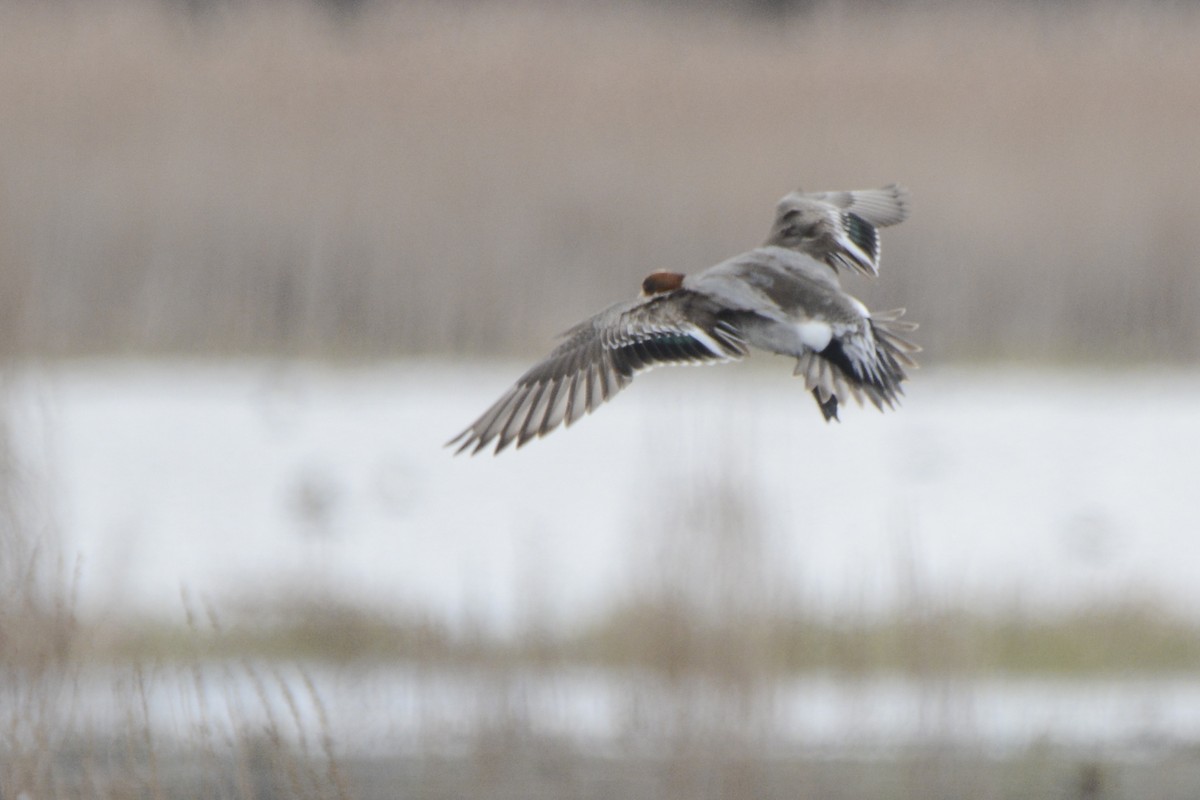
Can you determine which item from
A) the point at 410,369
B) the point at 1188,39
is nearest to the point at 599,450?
the point at 410,369

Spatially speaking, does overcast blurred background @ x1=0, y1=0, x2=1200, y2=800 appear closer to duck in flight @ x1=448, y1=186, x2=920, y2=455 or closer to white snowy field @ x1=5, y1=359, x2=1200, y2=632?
white snowy field @ x1=5, y1=359, x2=1200, y2=632

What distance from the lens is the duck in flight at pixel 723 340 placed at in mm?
2789

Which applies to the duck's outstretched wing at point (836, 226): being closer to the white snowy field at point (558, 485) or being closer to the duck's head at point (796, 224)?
the duck's head at point (796, 224)

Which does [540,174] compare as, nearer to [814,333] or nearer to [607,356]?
[607,356]

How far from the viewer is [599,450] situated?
8711 millimetres

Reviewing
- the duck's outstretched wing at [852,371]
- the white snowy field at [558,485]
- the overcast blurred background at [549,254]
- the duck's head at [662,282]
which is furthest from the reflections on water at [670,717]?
the overcast blurred background at [549,254]

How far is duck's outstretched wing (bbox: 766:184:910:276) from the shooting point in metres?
3.21

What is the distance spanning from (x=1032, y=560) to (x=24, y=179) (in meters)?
5.02

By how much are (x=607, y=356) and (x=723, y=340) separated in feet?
0.84

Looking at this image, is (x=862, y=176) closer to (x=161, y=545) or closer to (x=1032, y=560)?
(x=1032, y=560)

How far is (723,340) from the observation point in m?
2.79

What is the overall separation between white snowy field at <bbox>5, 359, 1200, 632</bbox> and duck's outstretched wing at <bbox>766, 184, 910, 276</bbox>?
1.70 m

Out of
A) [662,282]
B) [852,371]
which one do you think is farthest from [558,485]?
[852,371]

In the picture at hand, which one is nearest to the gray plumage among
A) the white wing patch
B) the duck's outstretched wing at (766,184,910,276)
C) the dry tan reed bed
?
the white wing patch
